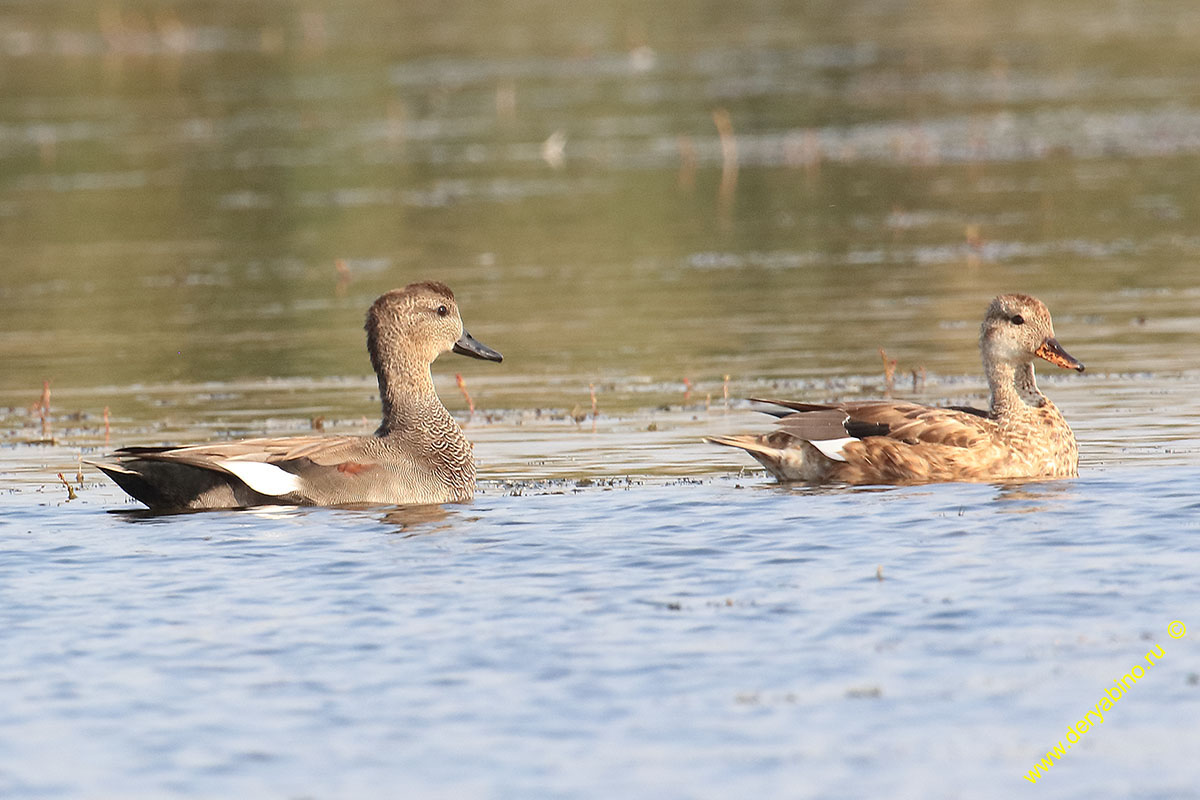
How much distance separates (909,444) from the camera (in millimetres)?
12422

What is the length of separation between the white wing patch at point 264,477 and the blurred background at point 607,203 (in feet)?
13.9

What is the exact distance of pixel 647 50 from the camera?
5159 centimetres

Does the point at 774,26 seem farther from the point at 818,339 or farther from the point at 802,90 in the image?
the point at 818,339

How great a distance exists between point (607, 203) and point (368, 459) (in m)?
16.5

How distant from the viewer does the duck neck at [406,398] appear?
42.1 ft

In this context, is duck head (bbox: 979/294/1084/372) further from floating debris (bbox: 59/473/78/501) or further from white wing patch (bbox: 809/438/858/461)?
floating debris (bbox: 59/473/78/501)

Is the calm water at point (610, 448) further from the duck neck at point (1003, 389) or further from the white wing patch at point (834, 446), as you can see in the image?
the duck neck at point (1003, 389)

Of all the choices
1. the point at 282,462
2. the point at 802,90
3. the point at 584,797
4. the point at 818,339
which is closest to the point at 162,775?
the point at 584,797

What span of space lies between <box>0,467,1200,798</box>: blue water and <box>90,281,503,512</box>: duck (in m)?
0.26

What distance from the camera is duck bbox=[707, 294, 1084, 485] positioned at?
40.6 feet

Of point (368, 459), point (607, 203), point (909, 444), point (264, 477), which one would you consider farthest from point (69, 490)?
point (607, 203)

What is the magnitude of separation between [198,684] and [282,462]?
366 centimetres

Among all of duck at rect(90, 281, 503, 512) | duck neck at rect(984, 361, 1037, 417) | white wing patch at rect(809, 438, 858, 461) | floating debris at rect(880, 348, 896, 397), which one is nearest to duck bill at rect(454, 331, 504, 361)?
duck at rect(90, 281, 503, 512)

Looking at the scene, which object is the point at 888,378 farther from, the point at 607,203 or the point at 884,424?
the point at 607,203
